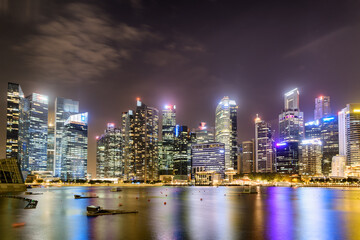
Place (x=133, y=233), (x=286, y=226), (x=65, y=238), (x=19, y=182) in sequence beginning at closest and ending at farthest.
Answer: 1. (x=65, y=238)
2. (x=133, y=233)
3. (x=286, y=226)
4. (x=19, y=182)

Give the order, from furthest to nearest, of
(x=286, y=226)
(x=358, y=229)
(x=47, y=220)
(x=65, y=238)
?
1. (x=47, y=220)
2. (x=286, y=226)
3. (x=358, y=229)
4. (x=65, y=238)

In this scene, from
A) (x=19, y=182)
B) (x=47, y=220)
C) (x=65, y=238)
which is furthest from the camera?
(x=19, y=182)

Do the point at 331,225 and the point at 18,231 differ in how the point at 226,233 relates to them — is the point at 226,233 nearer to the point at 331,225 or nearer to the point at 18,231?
the point at 331,225

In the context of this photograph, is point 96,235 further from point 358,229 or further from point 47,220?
point 358,229

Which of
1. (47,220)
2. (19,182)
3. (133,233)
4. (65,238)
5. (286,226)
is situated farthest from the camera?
(19,182)

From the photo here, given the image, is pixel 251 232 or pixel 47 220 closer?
pixel 251 232

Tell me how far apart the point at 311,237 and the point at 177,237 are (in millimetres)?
14806

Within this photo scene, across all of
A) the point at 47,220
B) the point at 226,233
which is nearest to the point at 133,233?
the point at 226,233

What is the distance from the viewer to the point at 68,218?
54219 millimetres

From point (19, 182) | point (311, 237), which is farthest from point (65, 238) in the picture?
point (19, 182)

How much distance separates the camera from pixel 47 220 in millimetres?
51875

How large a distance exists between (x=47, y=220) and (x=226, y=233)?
88.3ft

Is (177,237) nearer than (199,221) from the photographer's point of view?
Yes

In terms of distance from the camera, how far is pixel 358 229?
44.8m
